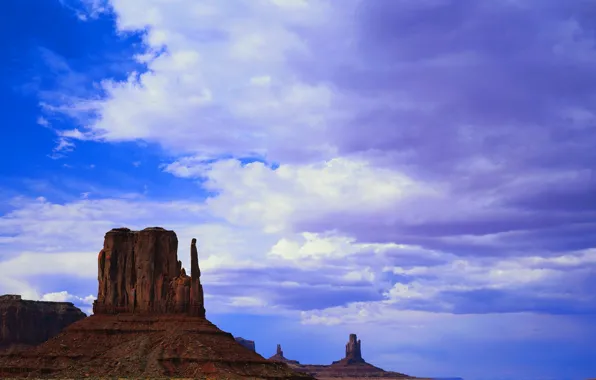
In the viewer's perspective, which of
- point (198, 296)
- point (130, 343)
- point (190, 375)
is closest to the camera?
point (190, 375)

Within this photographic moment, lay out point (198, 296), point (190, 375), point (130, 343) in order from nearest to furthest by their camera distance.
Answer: point (190, 375) < point (130, 343) < point (198, 296)

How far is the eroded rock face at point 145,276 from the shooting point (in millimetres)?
163250

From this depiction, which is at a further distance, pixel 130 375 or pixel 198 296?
pixel 198 296

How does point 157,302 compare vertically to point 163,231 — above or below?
below

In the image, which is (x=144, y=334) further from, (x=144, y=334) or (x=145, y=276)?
(x=145, y=276)

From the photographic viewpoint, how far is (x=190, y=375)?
458 ft

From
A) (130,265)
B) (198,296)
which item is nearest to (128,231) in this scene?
(130,265)

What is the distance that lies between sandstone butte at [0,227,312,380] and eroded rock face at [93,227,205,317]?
0.60 ft

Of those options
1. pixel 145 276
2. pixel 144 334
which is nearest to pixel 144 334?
pixel 144 334

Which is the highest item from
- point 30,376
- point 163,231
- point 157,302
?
point 163,231

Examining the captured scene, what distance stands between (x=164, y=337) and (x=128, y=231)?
94.5 ft

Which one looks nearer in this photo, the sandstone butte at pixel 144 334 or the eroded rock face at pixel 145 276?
the sandstone butte at pixel 144 334

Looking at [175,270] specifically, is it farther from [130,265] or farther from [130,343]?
[130,343]

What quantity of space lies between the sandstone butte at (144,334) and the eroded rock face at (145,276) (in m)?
0.18
